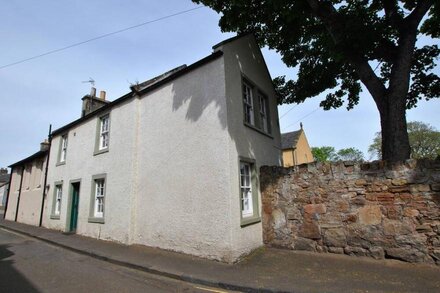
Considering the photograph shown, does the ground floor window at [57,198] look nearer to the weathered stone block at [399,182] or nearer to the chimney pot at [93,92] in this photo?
the chimney pot at [93,92]

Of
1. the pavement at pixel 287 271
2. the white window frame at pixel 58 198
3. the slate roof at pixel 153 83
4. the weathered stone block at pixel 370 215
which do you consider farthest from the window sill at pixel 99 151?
the weathered stone block at pixel 370 215

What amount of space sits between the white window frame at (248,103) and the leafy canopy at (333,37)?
2.57 m

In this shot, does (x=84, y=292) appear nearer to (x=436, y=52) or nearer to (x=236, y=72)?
(x=236, y=72)

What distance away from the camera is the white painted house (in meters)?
7.87

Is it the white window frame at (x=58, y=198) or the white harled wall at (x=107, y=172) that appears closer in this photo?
the white harled wall at (x=107, y=172)

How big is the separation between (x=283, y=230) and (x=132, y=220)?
5565 mm

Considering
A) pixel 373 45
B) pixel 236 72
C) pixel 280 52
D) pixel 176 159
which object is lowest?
pixel 176 159

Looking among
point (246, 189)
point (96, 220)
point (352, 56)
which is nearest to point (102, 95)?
point (96, 220)

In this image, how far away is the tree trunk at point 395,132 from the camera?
309 inches

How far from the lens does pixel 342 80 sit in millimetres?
12664

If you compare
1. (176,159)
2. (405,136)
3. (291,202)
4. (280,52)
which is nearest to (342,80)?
(280,52)

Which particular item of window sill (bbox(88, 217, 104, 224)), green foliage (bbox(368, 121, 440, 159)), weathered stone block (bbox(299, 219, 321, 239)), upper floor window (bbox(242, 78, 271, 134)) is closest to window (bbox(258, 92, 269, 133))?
upper floor window (bbox(242, 78, 271, 134))

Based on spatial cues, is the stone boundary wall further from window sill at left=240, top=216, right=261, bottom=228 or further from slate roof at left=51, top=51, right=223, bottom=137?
slate roof at left=51, top=51, right=223, bottom=137

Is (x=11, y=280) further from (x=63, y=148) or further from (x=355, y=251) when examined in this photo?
(x=63, y=148)
